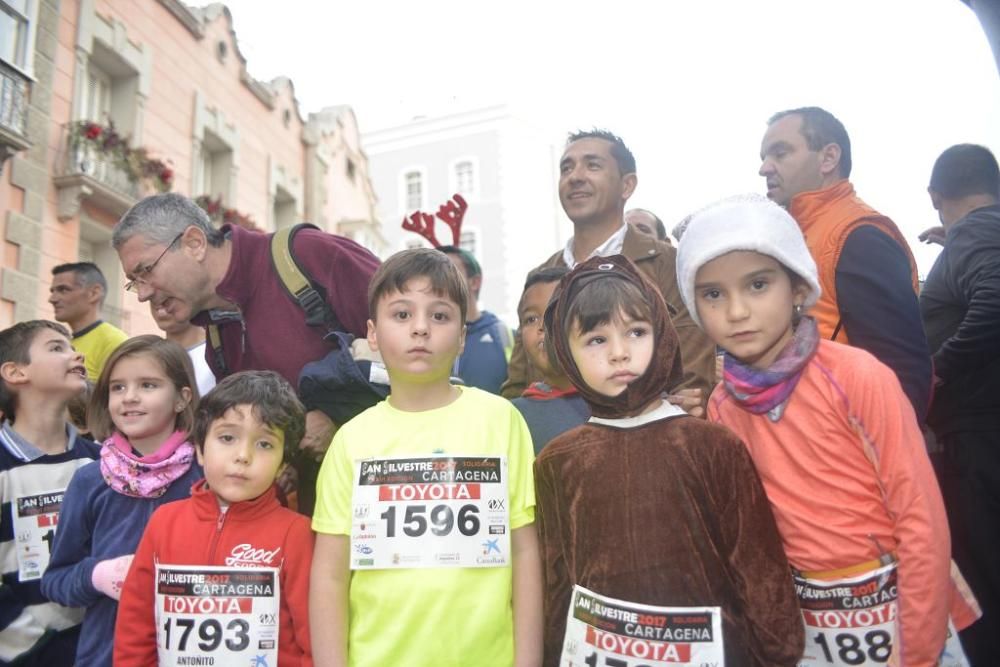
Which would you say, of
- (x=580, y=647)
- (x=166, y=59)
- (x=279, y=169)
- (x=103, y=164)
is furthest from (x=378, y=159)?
(x=580, y=647)

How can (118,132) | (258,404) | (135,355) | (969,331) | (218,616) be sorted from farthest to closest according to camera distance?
(118,132)
(969,331)
(135,355)
(258,404)
(218,616)

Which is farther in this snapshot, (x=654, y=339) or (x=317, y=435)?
(x=317, y=435)

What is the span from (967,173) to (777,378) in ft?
7.65

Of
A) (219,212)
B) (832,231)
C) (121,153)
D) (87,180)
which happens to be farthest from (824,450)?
(219,212)

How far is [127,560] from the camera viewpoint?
8.22 feet

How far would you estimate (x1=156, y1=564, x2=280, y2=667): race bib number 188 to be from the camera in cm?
221

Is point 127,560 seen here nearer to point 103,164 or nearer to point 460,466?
point 460,466

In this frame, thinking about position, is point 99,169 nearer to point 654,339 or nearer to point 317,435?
point 317,435

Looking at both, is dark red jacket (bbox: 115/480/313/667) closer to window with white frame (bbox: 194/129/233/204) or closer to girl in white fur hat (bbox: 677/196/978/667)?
girl in white fur hat (bbox: 677/196/978/667)

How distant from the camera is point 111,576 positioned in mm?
2463

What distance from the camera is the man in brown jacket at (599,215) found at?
10.9 feet

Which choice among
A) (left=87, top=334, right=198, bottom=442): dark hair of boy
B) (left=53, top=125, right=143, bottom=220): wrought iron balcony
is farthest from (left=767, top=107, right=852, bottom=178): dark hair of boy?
(left=53, top=125, right=143, bottom=220): wrought iron balcony

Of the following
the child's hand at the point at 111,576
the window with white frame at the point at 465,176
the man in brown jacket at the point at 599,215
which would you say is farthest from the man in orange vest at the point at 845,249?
the window with white frame at the point at 465,176

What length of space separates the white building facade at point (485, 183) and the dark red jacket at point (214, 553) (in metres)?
26.0
